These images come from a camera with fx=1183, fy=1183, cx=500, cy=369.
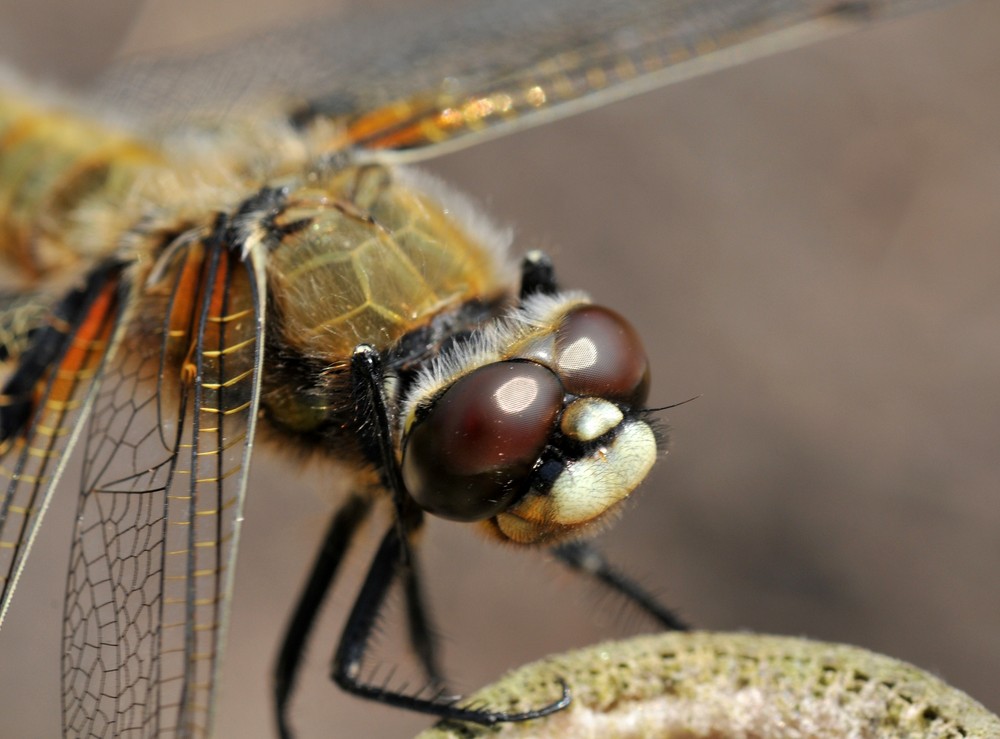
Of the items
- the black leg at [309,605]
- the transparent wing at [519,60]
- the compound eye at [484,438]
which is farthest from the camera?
the transparent wing at [519,60]

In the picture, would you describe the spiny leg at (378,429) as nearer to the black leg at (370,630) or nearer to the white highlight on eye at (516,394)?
the black leg at (370,630)

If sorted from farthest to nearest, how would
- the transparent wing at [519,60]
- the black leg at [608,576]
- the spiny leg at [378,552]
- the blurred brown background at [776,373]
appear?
1. the blurred brown background at [776,373]
2. the transparent wing at [519,60]
3. the black leg at [608,576]
4. the spiny leg at [378,552]

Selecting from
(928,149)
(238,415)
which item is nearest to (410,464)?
(238,415)

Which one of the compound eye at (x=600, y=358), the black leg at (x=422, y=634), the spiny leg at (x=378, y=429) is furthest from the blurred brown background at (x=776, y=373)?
the compound eye at (x=600, y=358)

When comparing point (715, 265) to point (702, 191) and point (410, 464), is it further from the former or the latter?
point (410, 464)

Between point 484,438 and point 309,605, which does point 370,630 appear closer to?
point 309,605
